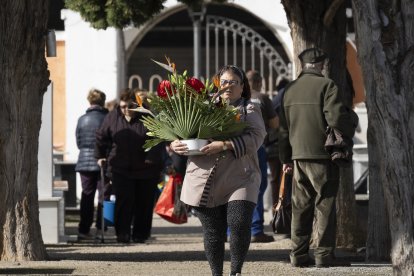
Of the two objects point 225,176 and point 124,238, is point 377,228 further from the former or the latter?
point 124,238

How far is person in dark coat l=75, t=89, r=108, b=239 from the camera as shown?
16.3 m

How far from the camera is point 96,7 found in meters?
15.4

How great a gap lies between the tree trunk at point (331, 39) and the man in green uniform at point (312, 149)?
5.93 ft

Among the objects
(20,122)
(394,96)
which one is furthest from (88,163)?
(394,96)

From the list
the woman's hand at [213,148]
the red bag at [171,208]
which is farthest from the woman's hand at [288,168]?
the red bag at [171,208]

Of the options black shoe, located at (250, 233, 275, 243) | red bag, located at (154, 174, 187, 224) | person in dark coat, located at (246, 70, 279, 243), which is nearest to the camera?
person in dark coat, located at (246, 70, 279, 243)

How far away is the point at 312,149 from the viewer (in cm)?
1151

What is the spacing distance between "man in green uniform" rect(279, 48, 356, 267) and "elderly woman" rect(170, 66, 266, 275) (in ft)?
6.18

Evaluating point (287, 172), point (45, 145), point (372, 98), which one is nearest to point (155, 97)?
point (372, 98)

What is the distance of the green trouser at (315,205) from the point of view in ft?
37.7

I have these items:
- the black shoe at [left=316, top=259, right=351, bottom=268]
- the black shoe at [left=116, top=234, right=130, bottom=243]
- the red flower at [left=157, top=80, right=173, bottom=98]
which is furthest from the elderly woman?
the black shoe at [left=116, top=234, right=130, bottom=243]

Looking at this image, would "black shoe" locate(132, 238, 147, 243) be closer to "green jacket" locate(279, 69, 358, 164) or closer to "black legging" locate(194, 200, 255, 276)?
"green jacket" locate(279, 69, 358, 164)

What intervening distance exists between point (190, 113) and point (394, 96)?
1477mm

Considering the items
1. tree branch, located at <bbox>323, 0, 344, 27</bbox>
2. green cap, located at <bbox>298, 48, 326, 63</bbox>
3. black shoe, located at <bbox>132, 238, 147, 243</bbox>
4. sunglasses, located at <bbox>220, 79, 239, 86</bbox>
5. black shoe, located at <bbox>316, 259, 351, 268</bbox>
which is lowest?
black shoe, located at <bbox>132, 238, 147, 243</bbox>
